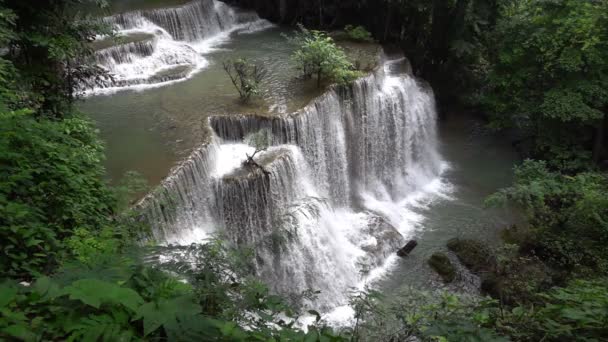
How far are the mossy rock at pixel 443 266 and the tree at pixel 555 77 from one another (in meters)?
5.40

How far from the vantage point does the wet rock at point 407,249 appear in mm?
10688

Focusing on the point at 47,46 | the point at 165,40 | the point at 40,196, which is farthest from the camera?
the point at 165,40

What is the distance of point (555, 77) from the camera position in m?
13.2

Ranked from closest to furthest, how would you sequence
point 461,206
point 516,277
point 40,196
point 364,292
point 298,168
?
point 364,292, point 40,196, point 516,277, point 298,168, point 461,206

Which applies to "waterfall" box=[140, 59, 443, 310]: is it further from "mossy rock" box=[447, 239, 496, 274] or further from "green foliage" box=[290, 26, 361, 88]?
"mossy rock" box=[447, 239, 496, 274]

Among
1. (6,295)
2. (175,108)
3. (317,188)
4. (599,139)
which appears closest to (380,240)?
(317,188)

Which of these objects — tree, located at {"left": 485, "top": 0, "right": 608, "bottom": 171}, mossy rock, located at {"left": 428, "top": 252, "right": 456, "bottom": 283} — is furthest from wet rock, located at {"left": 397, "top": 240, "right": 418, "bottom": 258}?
tree, located at {"left": 485, "top": 0, "right": 608, "bottom": 171}

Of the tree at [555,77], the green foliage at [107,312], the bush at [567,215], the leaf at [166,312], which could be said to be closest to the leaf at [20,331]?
the green foliage at [107,312]

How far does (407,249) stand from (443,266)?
961mm

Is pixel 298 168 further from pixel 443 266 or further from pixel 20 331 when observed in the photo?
pixel 20 331

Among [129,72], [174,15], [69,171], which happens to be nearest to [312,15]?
[174,15]

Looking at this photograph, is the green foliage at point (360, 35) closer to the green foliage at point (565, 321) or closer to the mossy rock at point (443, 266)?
the mossy rock at point (443, 266)

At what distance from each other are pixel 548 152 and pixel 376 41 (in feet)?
21.9

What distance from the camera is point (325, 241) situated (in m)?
9.85
